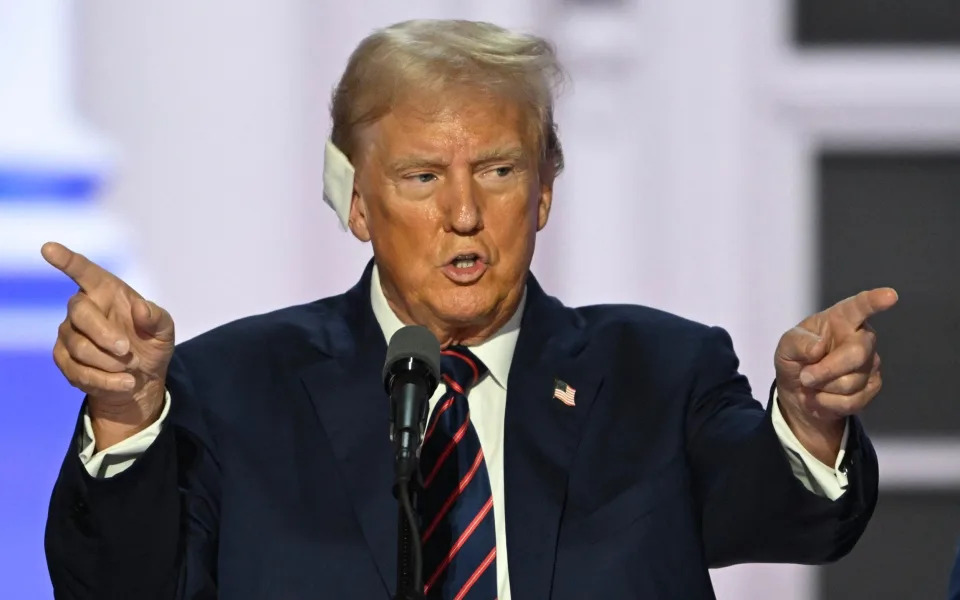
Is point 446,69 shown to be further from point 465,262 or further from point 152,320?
point 152,320

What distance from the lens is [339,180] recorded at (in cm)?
244

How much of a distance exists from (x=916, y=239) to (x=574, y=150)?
899 mm

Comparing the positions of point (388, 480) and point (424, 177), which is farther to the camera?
point (424, 177)

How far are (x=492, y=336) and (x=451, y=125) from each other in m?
0.35

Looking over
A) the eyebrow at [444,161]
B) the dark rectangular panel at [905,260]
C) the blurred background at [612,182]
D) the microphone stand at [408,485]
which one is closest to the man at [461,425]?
the eyebrow at [444,161]

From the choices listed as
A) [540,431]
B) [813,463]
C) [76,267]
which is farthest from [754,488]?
[76,267]

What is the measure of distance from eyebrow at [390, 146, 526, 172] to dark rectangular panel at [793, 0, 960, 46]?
163 centimetres

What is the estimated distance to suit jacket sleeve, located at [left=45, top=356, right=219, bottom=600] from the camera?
1.99 meters

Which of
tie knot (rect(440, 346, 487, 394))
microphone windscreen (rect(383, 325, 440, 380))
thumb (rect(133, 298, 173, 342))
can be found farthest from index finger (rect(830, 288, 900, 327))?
thumb (rect(133, 298, 173, 342))

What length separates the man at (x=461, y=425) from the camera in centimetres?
202

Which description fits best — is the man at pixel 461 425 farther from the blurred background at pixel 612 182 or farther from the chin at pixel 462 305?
the blurred background at pixel 612 182

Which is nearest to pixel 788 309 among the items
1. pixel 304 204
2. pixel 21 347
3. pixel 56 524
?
pixel 304 204

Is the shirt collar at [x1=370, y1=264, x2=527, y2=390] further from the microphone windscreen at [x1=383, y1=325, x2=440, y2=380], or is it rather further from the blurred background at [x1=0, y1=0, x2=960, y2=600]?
the blurred background at [x1=0, y1=0, x2=960, y2=600]

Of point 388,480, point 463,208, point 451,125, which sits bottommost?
point 388,480
